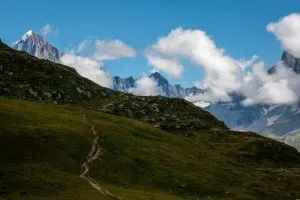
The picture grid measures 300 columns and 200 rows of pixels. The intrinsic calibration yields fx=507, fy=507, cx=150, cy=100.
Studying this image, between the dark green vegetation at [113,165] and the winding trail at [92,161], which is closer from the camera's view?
the dark green vegetation at [113,165]

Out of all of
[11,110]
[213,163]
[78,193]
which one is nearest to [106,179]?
[78,193]

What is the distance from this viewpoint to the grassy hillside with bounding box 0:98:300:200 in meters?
86.5

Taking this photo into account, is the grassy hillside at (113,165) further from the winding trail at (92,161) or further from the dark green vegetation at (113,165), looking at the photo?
the winding trail at (92,161)

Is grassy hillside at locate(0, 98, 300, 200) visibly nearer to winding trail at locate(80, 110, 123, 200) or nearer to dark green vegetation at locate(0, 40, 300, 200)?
dark green vegetation at locate(0, 40, 300, 200)

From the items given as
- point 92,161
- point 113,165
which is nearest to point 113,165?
point 113,165

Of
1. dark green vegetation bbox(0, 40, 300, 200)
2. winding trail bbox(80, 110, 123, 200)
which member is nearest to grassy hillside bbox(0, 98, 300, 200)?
dark green vegetation bbox(0, 40, 300, 200)

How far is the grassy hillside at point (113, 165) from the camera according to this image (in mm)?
86500

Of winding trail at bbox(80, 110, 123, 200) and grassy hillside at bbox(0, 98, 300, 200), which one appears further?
winding trail at bbox(80, 110, 123, 200)

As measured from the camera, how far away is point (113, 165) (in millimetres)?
108812

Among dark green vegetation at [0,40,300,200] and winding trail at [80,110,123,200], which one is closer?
dark green vegetation at [0,40,300,200]

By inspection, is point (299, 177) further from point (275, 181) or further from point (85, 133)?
point (85, 133)

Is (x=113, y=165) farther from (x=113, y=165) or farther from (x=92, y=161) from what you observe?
(x=92, y=161)

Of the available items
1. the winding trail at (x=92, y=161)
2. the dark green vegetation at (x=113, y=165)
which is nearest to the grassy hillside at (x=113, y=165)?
the dark green vegetation at (x=113, y=165)

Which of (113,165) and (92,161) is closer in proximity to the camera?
(92,161)
